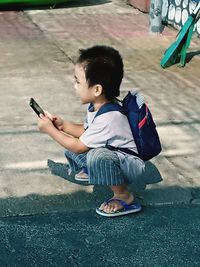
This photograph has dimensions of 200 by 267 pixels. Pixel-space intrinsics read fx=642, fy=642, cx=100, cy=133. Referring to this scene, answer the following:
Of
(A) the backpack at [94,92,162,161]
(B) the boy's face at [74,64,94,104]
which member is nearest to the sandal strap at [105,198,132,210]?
(A) the backpack at [94,92,162,161]

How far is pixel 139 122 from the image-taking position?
11.4ft

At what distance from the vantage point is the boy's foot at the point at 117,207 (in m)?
3.57

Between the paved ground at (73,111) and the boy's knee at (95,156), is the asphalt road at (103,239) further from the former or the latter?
the boy's knee at (95,156)

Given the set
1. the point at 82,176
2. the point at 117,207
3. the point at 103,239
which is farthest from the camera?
the point at 82,176

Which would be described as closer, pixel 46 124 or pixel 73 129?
pixel 46 124

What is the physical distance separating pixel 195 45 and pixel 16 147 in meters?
3.55

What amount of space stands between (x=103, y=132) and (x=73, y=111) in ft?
5.66

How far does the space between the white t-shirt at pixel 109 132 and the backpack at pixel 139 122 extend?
0.08ft

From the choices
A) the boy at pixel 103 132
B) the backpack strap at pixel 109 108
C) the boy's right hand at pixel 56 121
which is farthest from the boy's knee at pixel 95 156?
the boy's right hand at pixel 56 121

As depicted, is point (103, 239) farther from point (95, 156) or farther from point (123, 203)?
point (95, 156)

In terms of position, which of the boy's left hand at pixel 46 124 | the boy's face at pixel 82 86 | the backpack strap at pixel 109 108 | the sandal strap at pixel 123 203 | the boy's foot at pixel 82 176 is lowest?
the boy's foot at pixel 82 176

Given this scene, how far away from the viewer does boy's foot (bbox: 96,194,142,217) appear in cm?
357

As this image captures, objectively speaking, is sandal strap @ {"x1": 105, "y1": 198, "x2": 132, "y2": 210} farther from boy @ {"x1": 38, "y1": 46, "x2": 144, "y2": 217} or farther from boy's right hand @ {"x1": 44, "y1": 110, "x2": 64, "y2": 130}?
boy's right hand @ {"x1": 44, "y1": 110, "x2": 64, "y2": 130}

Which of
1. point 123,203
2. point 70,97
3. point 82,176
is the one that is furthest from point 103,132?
point 70,97
